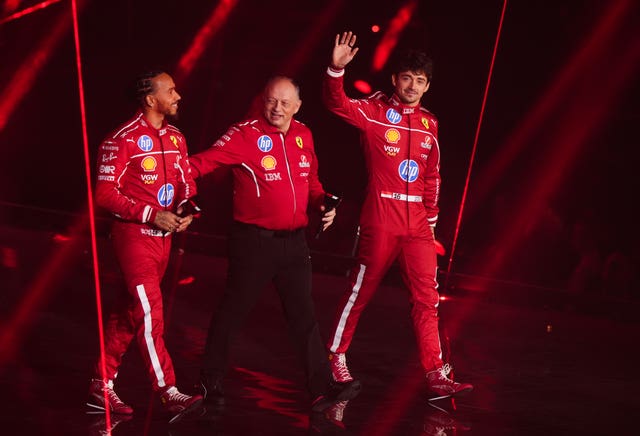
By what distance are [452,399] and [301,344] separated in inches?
46.9

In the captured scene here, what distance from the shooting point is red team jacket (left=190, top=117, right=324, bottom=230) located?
596 centimetres

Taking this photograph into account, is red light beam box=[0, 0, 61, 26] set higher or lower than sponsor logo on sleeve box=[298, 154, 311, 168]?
higher

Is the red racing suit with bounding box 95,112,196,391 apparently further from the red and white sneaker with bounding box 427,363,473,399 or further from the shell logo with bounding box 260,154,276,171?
the red and white sneaker with bounding box 427,363,473,399

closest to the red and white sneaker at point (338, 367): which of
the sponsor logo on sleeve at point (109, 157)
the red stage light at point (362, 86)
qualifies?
the sponsor logo on sleeve at point (109, 157)

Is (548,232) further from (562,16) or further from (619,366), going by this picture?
(619,366)

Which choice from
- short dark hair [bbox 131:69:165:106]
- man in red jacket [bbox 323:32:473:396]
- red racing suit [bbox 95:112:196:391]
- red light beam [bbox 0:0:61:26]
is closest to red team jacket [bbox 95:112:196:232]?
red racing suit [bbox 95:112:196:391]

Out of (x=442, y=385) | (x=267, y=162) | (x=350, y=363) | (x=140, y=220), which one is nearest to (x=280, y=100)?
(x=267, y=162)

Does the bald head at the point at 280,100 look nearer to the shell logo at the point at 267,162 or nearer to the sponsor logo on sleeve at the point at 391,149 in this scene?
the shell logo at the point at 267,162

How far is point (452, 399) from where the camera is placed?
6.65 metres

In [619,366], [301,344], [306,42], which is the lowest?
[619,366]

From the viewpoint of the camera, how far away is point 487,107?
13.9 meters

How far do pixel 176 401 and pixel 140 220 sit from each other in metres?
0.98

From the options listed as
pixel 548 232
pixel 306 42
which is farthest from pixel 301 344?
pixel 306 42

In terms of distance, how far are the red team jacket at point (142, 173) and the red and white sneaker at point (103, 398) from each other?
884 mm
